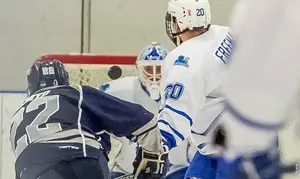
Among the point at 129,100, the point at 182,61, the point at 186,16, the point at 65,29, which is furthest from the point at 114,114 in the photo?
the point at 65,29

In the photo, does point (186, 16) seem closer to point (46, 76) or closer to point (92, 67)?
point (46, 76)

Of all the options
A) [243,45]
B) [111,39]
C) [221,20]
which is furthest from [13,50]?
[243,45]

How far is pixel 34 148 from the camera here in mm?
→ 2373

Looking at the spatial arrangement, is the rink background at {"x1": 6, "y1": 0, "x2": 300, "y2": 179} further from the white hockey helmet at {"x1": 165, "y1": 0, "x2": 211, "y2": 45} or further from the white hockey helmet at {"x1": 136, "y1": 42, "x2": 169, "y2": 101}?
the white hockey helmet at {"x1": 165, "y1": 0, "x2": 211, "y2": 45}

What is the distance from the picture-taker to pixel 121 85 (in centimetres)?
372

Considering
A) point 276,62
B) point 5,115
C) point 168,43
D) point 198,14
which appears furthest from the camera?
point 168,43

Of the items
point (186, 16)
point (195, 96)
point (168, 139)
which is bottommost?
point (168, 139)

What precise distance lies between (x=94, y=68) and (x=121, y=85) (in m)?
0.27

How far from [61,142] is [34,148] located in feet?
0.31

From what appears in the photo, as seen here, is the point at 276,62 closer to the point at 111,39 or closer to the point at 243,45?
the point at 243,45

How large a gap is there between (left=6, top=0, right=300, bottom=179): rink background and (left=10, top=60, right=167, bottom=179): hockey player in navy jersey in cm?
251

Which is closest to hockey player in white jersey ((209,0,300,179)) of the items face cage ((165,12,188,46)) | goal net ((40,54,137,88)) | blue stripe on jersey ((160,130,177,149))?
blue stripe on jersey ((160,130,177,149))

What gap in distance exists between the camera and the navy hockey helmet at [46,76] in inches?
97.5

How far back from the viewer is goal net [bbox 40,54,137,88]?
153 inches
